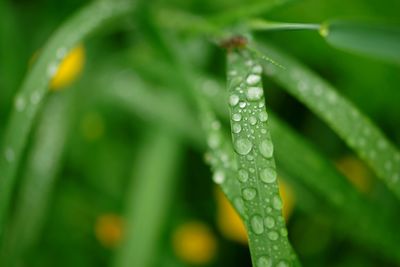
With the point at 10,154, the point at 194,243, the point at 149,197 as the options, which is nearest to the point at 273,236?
the point at 10,154

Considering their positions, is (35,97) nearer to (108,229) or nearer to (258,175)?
(258,175)

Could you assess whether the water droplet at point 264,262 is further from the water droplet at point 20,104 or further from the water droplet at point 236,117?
the water droplet at point 20,104

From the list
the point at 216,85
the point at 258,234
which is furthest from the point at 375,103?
the point at 258,234

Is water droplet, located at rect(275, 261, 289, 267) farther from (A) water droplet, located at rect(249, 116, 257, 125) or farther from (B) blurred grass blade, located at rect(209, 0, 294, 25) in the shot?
(B) blurred grass blade, located at rect(209, 0, 294, 25)

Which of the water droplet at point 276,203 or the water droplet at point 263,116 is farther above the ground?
the water droplet at point 263,116

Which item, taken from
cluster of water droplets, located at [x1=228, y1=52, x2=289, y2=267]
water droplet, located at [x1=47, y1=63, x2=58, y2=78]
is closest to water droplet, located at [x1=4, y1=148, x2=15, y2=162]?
water droplet, located at [x1=47, y1=63, x2=58, y2=78]

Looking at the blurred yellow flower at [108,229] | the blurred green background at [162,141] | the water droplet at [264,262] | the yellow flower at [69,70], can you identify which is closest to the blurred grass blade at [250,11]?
the blurred green background at [162,141]
